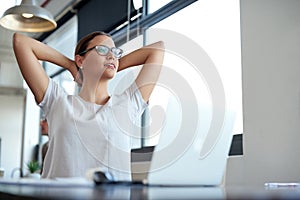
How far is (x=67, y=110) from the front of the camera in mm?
1481

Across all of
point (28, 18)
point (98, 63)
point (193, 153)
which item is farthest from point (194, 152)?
point (28, 18)

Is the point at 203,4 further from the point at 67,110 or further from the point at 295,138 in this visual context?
the point at 67,110

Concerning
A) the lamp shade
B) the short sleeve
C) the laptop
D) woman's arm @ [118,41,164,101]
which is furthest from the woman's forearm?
the lamp shade

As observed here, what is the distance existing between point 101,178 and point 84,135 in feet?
2.17

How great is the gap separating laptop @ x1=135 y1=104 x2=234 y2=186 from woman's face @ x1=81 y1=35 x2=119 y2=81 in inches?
25.0

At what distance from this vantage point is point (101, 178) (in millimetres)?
793

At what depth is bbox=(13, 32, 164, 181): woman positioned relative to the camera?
143cm

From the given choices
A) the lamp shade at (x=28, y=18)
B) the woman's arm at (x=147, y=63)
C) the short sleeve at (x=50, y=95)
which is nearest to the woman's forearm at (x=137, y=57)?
the woman's arm at (x=147, y=63)

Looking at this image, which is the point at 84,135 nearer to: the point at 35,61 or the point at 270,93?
the point at 35,61

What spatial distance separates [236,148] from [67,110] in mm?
1152

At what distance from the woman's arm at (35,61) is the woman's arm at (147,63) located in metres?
0.26

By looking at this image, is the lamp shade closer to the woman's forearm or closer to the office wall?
the woman's forearm

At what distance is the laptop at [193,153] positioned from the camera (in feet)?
2.93

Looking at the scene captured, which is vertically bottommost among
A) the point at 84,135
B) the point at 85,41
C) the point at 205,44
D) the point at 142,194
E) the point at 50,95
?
the point at 142,194
